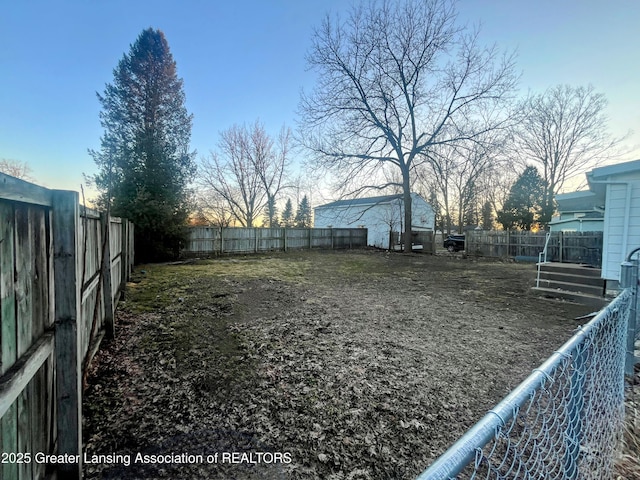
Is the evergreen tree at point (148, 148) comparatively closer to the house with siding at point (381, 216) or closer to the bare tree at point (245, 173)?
the bare tree at point (245, 173)

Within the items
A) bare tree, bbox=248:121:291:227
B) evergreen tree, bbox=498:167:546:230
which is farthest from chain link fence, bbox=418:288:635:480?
evergreen tree, bbox=498:167:546:230

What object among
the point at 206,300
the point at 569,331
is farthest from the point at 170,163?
the point at 569,331

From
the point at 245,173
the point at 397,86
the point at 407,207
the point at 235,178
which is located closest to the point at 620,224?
the point at 407,207

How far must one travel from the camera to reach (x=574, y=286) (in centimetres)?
662

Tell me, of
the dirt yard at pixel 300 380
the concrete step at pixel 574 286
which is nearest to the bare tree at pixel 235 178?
the dirt yard at pixel 300 380

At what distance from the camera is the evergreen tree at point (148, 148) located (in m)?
11.0

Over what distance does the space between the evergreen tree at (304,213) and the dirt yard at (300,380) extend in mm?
27678

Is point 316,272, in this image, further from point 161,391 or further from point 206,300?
point 161,391

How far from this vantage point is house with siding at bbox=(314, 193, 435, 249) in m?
21.6

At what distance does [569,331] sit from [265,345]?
440 centimetres

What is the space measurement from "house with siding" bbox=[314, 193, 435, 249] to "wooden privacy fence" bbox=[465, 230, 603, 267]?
582cm

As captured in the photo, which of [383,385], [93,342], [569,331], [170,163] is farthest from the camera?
[170,163]

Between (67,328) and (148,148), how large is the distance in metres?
12.8

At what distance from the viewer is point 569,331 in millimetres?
4230
